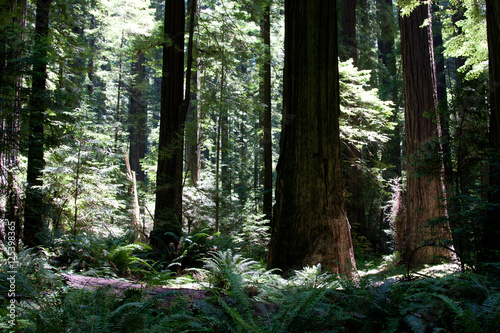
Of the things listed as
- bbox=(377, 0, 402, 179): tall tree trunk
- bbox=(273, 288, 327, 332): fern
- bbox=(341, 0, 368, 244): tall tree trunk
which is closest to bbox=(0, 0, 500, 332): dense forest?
bbox=(273, 288, 327, 332): fern

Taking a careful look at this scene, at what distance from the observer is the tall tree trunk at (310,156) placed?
4.65 meters

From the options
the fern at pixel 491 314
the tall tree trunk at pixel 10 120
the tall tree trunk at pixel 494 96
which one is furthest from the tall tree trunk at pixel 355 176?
the fern at pixel 491 314

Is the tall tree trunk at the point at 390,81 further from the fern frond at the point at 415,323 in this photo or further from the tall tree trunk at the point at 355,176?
the fern frond at the point at 415,323

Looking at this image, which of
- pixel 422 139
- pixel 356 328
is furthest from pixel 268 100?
pixel 356 328

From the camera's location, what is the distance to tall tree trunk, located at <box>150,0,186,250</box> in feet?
23.2

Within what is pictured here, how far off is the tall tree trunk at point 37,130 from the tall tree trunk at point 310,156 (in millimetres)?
4493

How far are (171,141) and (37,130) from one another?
325 centimetres

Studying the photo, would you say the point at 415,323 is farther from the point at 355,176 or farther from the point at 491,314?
the point at 355,176

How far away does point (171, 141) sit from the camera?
727cm

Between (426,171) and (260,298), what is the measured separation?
3.57 meters

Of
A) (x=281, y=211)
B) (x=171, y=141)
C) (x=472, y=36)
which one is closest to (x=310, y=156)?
(x=281, y=211)

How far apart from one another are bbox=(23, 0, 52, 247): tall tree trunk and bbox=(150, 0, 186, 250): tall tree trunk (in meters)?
2.30

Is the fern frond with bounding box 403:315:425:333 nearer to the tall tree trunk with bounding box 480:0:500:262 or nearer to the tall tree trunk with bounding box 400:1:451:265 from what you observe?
the tall tree trunk with bounding box 480:0:500:262

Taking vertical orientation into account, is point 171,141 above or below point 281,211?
above
